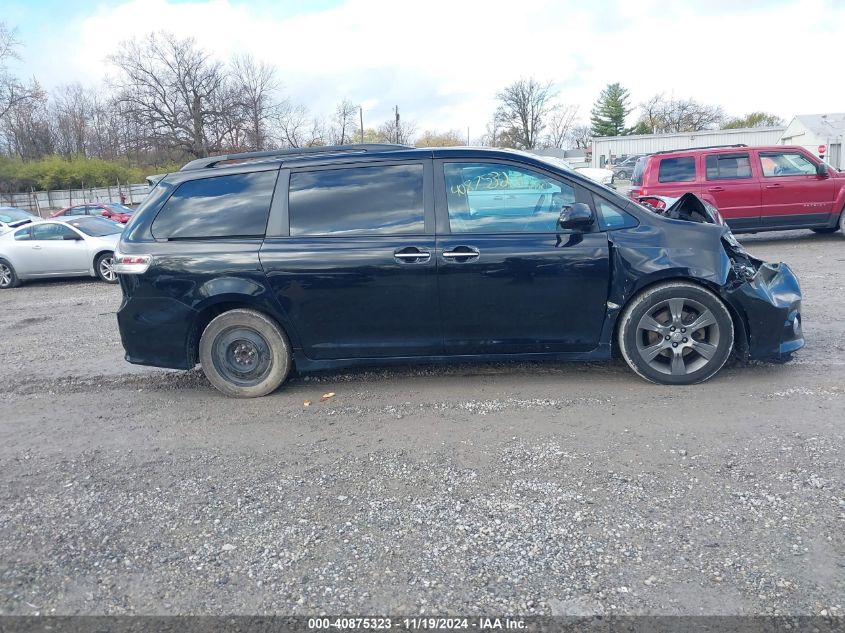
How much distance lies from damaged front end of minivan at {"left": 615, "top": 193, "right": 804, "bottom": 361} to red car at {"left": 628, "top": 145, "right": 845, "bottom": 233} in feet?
25.2

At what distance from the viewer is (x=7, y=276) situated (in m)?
13.4

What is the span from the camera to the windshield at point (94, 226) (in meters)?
13.0

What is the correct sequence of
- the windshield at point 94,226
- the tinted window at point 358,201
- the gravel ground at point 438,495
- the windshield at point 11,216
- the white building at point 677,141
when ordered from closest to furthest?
1. the gravel ground at point 438,495
2. the tinted window at point 358,201
3. the windshield at point 94,226
4. the windshield at point 11,216
5. the white building at point 677,141

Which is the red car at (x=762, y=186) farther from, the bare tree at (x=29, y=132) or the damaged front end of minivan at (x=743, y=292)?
the bare tree at (x=29, y=132)

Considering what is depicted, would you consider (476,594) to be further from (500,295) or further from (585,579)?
(500,295)

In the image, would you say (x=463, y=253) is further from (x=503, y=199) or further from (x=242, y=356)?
(x=242, y=356)

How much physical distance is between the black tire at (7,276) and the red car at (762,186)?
12653mm

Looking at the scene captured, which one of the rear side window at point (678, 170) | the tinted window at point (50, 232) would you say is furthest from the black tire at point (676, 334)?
the tinted window at point (50, 232)

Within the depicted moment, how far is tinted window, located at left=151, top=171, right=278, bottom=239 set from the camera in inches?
194

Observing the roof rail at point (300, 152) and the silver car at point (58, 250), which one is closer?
the roof rail at point (300, 152)

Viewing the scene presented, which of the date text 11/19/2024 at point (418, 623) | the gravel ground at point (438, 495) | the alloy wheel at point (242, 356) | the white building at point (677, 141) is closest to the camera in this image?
the date text 11/19/2024 at point (418, 623)

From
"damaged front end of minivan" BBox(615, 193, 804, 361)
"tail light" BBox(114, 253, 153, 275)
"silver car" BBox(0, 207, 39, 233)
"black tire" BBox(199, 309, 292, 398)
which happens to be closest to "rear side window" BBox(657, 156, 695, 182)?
"damaged front end of minivan" BBox(615, 193, 804, 361)

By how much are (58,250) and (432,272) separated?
11.1 meters

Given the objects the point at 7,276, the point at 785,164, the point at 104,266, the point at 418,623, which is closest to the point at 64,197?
the point at 7,276
